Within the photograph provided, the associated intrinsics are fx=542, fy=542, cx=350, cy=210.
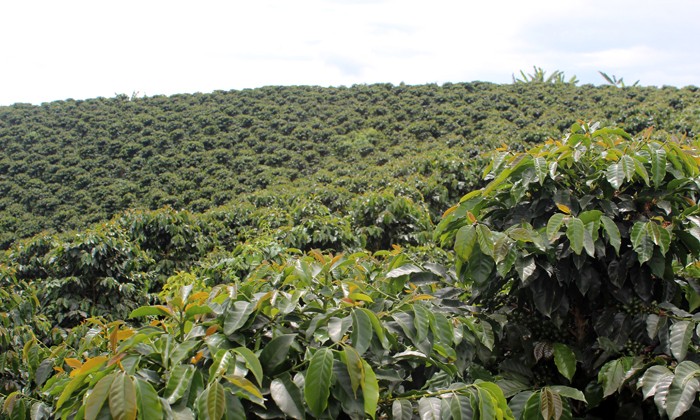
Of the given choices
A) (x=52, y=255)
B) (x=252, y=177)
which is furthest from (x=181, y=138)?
(x=52, y=255)

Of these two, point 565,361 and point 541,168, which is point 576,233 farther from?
point 565,361

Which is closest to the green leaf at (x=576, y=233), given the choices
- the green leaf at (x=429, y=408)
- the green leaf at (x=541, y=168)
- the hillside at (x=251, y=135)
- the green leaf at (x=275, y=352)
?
the green leaf at (x=541, y=168)

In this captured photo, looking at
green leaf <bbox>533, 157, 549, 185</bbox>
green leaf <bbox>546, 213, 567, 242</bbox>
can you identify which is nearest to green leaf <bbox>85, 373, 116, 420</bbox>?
green leaf <bbox>546, 213, 567, 242</bbox>

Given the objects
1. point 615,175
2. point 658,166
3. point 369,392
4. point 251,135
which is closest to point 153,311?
point 369,392

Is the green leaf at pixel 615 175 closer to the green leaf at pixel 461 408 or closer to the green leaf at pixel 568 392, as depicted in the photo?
the green leaf at pixel 568 392

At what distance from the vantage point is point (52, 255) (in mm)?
5961

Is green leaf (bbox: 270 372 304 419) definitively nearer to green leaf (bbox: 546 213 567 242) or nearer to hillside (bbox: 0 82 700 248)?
green leaf (bbox: 546 213 567 242)

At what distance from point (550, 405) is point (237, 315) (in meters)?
0.93

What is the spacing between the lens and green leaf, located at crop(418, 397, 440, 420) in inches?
55.2

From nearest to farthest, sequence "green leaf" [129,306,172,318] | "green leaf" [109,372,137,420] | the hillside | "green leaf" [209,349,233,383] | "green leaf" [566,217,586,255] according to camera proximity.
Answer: "green leaf" [109,372,137,420] < "green leaf" [209,349,233,383] < "green leaf" [129,306,172,318] < "green leaf" [566,217,586,255] < the hillside

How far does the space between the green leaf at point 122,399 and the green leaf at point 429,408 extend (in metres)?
0.71

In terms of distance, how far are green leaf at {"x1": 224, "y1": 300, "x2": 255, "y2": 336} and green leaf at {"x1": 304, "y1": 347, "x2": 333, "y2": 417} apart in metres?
0.24

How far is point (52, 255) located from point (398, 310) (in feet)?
18.0

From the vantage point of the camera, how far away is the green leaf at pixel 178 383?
1.25 meters
